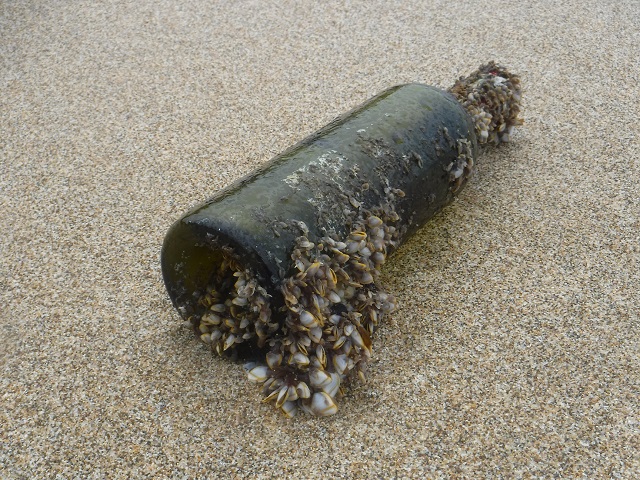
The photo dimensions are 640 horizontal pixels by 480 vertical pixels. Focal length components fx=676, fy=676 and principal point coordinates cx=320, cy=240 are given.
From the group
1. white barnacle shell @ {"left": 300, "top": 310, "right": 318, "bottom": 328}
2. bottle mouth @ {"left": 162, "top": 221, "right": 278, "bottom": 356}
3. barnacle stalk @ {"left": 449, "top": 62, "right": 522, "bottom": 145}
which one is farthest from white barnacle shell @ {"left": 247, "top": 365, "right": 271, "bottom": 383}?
barnacle stalk @ {"left": 449, "top": 62, "right": 522, "bottom": 145}

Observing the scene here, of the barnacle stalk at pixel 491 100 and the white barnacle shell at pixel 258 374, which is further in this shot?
the barnacle stalk at pixel 491 100

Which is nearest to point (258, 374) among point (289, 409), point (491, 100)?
point (289, 409)

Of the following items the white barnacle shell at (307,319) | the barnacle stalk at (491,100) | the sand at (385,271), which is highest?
the barnacle stalk at (491,100)

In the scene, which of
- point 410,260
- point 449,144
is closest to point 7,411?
point 410,260

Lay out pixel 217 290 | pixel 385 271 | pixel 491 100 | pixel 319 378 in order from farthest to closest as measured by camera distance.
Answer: pixel 491 100, pixel 385 271, pixel 217 290, pixel 319 378

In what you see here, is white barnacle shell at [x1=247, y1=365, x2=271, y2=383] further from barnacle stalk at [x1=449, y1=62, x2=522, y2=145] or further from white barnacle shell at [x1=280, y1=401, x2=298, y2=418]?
barnacle stalk at [x1=449, y1=62, x2=522, y2=145]

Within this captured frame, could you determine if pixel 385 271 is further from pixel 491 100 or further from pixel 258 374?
Result: pixel 491 100

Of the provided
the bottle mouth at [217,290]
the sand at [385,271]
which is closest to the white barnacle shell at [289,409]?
the sand at [385,271]

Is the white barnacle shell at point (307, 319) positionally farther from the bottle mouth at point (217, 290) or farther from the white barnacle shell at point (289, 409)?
the white barnacle shell at point (289, 409)

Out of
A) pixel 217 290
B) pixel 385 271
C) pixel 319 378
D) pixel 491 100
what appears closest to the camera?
pixel 319 378

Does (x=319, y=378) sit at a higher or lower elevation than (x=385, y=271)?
higher
